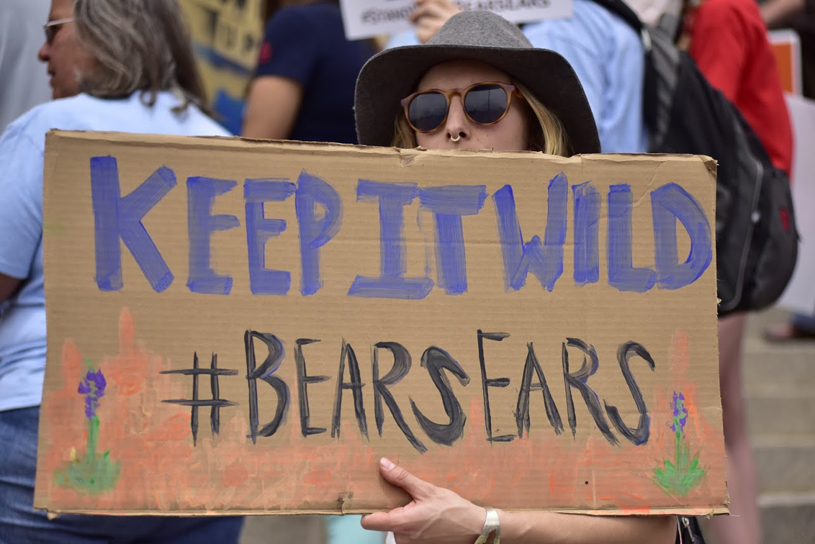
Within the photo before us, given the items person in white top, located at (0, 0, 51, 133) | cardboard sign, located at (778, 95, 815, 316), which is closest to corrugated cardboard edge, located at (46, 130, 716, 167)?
person in white top, located at (0, 0, 51, 133)

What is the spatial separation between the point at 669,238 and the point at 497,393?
41 cm

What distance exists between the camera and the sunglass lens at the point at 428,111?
6.75 ft

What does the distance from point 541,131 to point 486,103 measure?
151mm

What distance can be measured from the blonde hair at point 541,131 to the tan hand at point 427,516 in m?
0.72

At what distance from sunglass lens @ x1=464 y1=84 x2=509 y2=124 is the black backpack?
91 centimetres

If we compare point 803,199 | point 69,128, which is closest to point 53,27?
point 69,128

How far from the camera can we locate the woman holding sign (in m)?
2.04

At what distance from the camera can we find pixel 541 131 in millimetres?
2131

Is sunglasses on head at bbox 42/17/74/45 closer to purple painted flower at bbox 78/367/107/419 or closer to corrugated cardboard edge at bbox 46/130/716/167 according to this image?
corrugated cardboard edge at bbox 46/130/716/167

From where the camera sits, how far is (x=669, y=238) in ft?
5.98

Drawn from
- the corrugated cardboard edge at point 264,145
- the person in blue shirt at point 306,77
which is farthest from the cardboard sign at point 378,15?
the corrugated cardboard edge at point 264,145

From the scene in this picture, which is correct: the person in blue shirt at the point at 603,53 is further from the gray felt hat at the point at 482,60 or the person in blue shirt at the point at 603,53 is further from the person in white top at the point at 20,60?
the person in white top at the point at 20,60

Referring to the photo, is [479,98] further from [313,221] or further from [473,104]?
[313,221]

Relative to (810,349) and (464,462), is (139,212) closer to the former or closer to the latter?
(464,462)
